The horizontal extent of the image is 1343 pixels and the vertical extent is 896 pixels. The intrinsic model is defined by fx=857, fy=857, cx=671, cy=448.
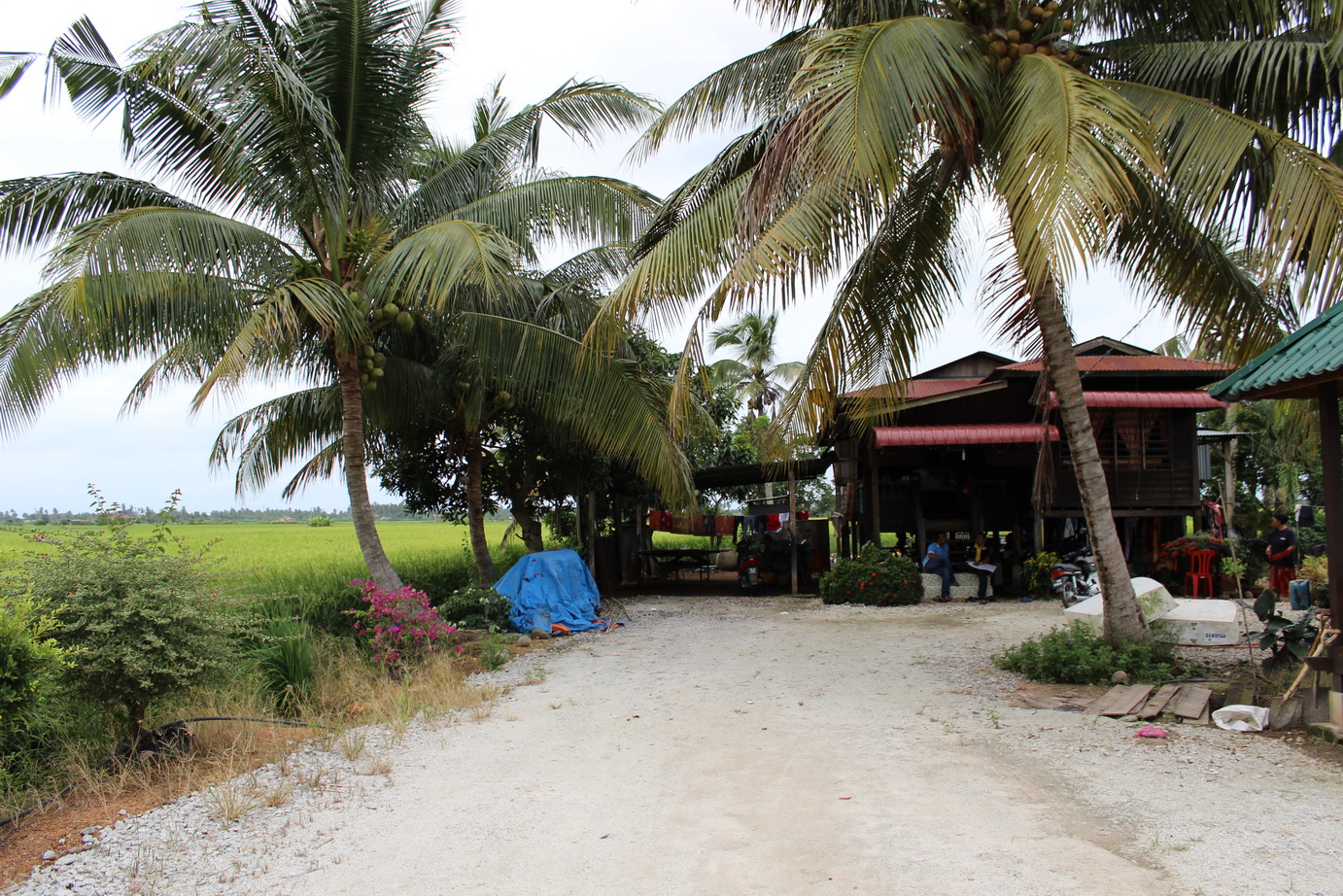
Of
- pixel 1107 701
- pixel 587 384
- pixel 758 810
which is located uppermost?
pixel 587 384

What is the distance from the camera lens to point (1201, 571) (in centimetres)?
1307

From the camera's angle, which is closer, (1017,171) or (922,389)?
(1017,171)

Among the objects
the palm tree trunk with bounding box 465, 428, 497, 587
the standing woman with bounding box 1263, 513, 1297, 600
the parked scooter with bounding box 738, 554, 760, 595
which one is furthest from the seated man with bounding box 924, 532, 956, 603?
the palm tree trunk with bounding box 465, 428, 497, 587

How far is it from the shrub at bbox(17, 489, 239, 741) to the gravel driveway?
0.94m

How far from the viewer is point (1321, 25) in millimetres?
6812

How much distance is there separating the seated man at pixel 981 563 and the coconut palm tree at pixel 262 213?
28.0ft

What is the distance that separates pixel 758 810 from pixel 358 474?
20.9 ft

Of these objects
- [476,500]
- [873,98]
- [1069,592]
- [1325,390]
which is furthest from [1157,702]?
[476,500]

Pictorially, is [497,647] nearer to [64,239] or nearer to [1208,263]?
[64,239]

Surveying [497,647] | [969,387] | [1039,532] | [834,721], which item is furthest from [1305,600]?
[497,647]

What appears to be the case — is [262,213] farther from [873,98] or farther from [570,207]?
[873,98]

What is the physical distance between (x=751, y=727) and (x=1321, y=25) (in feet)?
23.4

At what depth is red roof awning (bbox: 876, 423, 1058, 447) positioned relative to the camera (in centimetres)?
1346

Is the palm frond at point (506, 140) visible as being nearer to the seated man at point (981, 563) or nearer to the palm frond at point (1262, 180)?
the palm frond at point (1262, 180)
